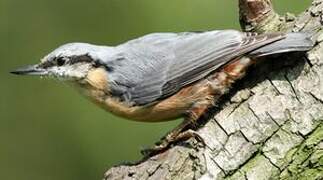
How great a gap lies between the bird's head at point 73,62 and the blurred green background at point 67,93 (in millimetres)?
1631

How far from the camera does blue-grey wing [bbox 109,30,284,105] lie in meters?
4.77

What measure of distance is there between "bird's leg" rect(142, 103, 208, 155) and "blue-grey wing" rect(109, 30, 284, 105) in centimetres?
16

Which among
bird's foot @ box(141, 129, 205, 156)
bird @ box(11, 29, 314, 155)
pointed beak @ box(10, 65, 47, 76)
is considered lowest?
bird's foot @ box(141, 129, 205, 156)

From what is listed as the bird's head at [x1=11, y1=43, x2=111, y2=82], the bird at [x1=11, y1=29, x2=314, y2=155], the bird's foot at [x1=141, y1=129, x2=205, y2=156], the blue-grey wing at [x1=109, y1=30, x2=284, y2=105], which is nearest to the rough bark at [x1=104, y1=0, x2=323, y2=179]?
the bird's foot at [x1=141, y1=129, x2=205, y2=156]

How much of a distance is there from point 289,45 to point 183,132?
2.46 feet

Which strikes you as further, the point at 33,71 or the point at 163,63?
the point at 33,71

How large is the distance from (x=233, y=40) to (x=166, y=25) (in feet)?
7.49

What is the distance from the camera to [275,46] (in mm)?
4477

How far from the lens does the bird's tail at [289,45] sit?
4.29m

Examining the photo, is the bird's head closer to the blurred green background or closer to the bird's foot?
the bird's foot

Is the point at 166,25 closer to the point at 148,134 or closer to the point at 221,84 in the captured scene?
the point at 148,134

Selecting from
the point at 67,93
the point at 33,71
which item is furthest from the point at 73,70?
the point at 67,93

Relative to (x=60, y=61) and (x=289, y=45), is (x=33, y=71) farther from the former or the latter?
(x=289, y=45)

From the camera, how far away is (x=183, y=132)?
4633 mm
